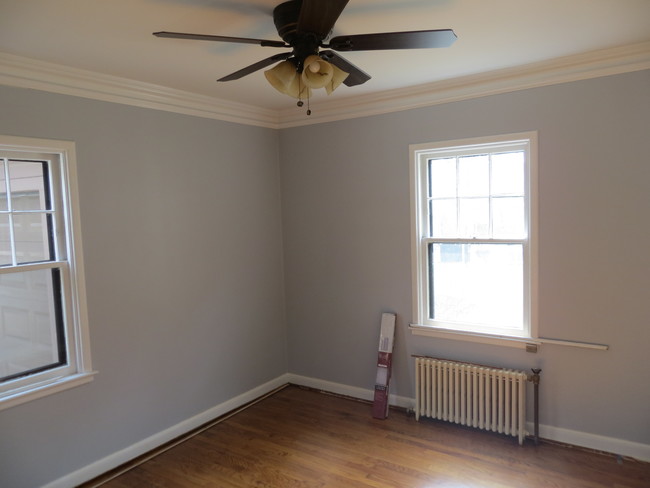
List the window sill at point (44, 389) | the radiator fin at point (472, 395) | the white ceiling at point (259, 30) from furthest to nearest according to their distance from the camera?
1. the radiator fin at point (472, 395)
2. the window sill at point (44, 389)
3. the white ceiling at point (259, 30)

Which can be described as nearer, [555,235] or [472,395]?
[555,235]

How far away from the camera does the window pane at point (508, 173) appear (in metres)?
3.26

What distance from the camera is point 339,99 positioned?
3785mm

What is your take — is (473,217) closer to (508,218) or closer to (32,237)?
(508,218)

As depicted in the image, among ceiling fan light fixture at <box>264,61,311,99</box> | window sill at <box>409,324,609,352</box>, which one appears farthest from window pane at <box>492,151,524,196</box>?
ceiling fan light fixture at <box>264,61,311,99</box>

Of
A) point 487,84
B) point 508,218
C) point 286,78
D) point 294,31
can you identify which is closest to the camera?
point 294,31

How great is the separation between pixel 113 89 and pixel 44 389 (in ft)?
6.35

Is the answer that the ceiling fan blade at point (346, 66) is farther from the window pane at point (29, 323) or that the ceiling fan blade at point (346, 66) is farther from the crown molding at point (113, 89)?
the window pane at point (29, 323)

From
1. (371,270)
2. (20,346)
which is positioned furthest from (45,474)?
(371,270)

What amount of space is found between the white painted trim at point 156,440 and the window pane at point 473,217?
Result: 230 cm

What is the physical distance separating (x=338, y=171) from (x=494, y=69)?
1.49m

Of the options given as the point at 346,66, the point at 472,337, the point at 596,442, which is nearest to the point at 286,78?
the point at 346,66

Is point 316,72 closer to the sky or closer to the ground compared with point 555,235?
closer to the sky

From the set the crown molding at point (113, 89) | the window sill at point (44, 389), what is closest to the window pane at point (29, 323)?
the window sill at point (44, 389)
